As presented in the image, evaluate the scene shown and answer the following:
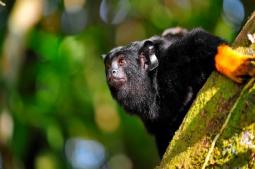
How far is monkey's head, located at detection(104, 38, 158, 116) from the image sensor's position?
4059 millimetres

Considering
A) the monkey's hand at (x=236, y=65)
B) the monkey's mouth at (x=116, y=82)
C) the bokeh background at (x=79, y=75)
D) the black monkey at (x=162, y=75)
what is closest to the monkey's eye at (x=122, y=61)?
the black monkey at (x=162, y=75)

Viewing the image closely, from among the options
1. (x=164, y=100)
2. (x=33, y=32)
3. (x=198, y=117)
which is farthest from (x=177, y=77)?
(x=33, y=32)

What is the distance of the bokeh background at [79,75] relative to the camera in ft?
21.9

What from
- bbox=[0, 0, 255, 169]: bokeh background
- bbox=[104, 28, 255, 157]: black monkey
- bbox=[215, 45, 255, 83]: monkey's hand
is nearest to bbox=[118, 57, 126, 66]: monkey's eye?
bbox=[104, 28, 255, 157]: black monkey

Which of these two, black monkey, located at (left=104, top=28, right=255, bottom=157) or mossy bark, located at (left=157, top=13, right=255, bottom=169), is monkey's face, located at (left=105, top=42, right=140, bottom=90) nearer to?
black monkey, located at (left=104, top=28, right=255, bottom=157)

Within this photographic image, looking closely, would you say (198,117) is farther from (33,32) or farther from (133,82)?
(33,32)

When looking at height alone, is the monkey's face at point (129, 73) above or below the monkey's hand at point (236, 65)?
below

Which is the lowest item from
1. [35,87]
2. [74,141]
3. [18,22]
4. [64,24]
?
[74,141]

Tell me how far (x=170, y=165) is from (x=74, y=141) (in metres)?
5.04

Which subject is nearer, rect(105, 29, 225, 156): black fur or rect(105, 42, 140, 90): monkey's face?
rect(105, 29, 225, 156): black fur

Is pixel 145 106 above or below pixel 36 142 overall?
above

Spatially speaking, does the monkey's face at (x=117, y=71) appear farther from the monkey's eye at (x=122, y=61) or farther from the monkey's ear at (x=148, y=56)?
the monkey's ear at (x=148, y=56)

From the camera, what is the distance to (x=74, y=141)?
7668 millimetres

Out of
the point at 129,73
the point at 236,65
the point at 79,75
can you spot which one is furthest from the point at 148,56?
the point at 79,75
